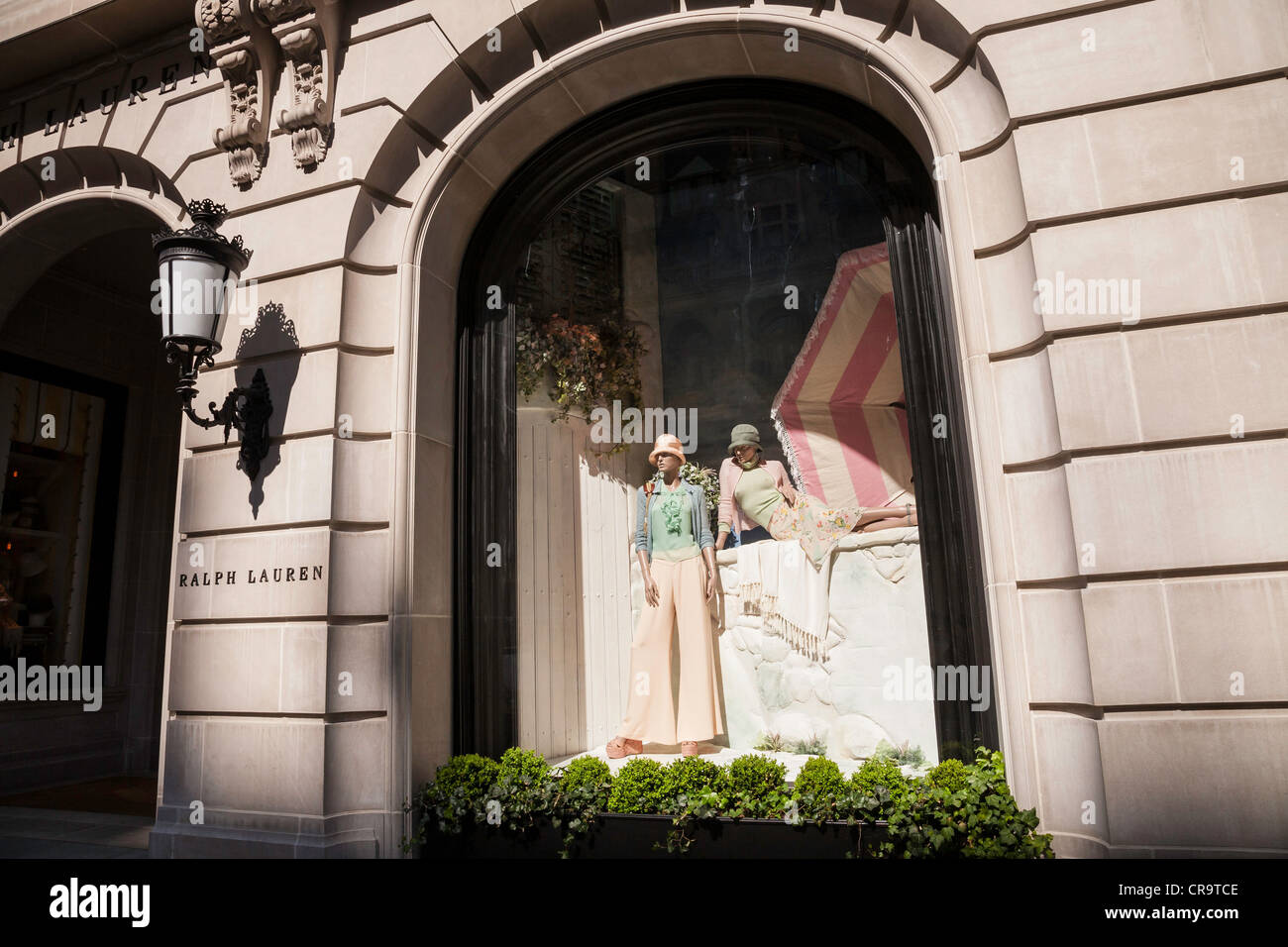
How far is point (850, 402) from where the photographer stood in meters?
7.21

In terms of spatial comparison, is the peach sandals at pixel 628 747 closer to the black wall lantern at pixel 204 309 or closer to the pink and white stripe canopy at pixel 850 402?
the pink and white stripe canopy at pixel 850 402

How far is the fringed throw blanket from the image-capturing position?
6746 millimetres

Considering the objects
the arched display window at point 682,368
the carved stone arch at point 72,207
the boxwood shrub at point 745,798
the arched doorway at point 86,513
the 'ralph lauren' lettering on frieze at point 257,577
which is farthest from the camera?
the arched doorway at point 86,513

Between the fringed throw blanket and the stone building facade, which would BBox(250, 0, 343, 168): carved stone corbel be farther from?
the fringed throw blanket

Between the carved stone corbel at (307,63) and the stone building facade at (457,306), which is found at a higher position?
the carved stone corbel at (307,63)

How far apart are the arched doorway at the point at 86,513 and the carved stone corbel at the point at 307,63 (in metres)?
3.79

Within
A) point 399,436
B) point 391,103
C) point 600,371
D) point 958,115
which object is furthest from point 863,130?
point 399,436

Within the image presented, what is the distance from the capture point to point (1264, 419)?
4004 millimetres

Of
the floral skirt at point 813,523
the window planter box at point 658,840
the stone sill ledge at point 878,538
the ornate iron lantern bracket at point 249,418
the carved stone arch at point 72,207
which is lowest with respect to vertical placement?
the window planter box at point 658,840

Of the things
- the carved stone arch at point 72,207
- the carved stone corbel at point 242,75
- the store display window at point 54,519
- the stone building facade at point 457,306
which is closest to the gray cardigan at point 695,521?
the stone building facade at point 457,306

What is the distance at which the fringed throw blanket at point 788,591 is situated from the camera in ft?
22.1

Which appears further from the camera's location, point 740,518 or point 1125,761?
point 740,518
